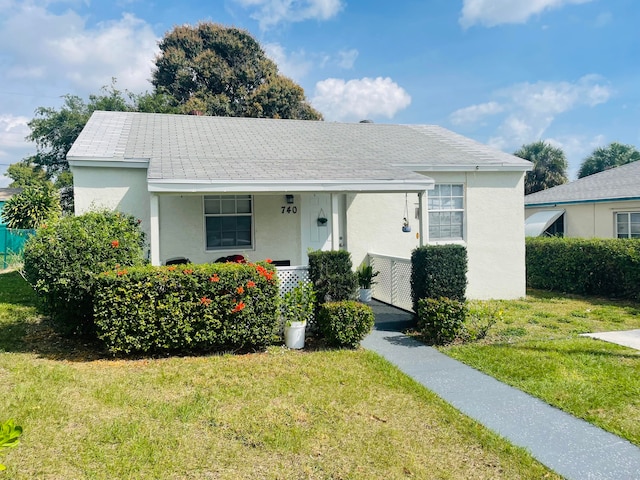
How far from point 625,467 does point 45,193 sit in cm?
1800

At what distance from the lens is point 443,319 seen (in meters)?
7.00

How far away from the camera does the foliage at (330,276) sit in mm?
7324

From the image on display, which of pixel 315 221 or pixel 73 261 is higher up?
pixel 315 221

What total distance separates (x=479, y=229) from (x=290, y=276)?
6.18m

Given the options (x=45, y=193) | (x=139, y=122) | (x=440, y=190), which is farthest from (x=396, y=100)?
(x=45, y=193)

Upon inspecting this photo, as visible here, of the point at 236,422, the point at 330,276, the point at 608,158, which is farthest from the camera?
the point at 608,158

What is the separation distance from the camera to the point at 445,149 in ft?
39.0

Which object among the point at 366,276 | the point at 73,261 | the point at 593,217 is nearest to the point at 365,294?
the point at 366,276

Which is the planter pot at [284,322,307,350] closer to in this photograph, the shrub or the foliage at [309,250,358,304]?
the foliage at [309,250,358,304]

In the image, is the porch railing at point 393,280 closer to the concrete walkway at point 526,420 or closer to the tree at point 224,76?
the concrete walkway at point 526,420

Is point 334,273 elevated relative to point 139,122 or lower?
lower

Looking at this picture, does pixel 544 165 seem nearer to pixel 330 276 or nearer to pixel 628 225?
pixel 628 225

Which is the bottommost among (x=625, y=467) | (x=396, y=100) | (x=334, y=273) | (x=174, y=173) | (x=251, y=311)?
(x=625, y=467)

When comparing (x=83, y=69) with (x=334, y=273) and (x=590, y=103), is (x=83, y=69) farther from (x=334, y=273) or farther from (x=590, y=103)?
(x=590, y=103)
